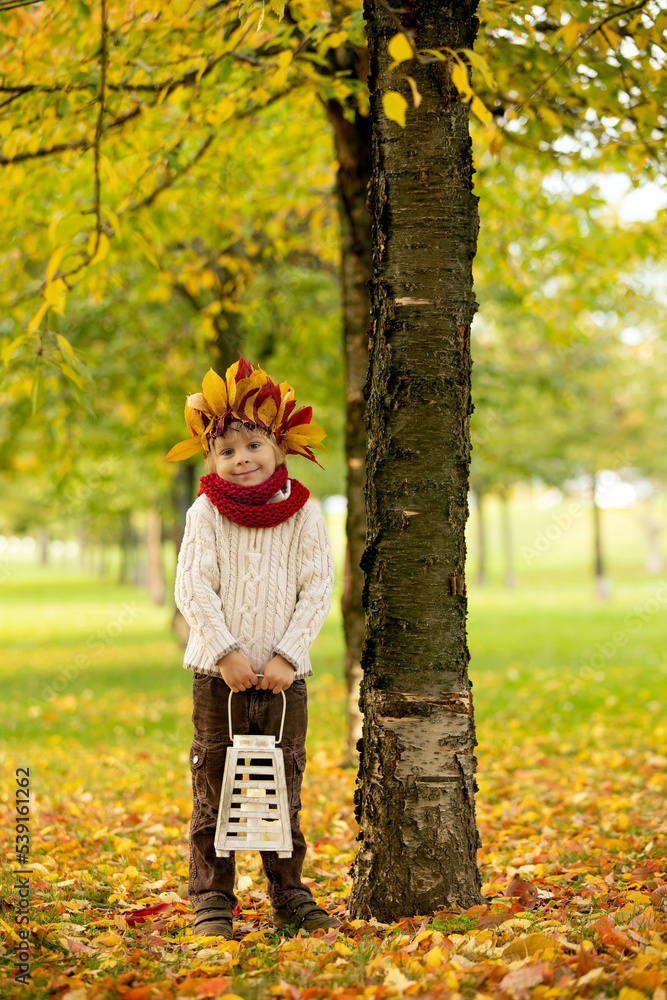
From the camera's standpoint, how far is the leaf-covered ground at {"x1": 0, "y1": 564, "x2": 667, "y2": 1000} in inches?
94.7

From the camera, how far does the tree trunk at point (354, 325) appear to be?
530 centimetres

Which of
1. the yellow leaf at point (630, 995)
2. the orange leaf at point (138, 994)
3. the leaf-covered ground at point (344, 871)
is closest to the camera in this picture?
the yellow leaf at point (630, 995)

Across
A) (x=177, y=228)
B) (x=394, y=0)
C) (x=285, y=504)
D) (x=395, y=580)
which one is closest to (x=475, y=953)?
(x=395, y=580)

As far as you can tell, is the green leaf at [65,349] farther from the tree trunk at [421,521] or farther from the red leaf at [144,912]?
the red leaf at [144,912]

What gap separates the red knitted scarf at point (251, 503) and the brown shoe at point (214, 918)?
1.36 metres

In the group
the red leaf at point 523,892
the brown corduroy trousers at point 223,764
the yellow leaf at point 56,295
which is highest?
the yellow leaf at point 56,295

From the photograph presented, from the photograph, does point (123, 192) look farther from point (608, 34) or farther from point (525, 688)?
point (525, 688)

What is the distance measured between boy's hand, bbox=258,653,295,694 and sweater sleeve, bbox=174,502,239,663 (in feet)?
0.46

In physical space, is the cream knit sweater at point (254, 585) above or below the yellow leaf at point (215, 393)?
below

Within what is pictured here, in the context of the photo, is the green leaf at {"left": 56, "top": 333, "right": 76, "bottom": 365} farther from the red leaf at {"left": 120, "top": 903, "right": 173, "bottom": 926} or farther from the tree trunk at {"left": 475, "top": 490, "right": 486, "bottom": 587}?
the tree trunk at {"left": 475, "top": 490, "right": 486, "bottom": 587}

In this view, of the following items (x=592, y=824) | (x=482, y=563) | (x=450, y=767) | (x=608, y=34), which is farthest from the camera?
(x=482, y=563)

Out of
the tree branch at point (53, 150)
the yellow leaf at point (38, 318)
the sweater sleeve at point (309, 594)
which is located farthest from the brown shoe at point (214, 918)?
the tree branch at point (53, 150)

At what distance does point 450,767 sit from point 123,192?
3273 mm

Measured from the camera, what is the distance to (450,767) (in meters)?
2.99
